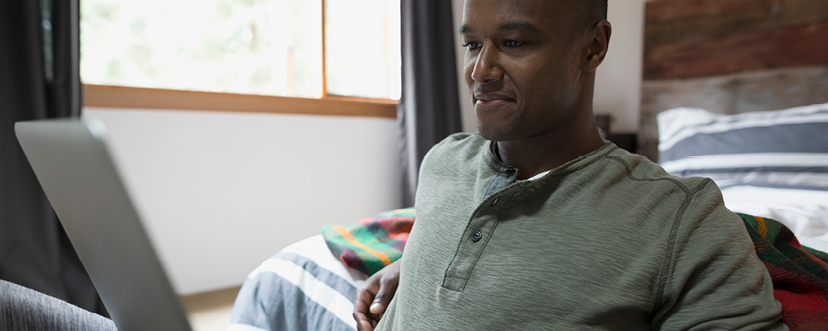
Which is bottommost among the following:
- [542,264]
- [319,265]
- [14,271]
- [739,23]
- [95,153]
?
[14,271]

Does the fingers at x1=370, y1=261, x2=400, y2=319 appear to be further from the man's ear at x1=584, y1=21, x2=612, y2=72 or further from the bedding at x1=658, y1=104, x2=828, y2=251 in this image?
the bedding at x1=658, y1=104, x2=828, y2=251

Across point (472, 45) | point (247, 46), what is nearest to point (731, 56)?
point (472, 45)

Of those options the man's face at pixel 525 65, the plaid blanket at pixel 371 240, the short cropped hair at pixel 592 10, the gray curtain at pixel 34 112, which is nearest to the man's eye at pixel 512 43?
the man's face at pixel 525 65

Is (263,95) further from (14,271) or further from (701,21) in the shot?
(701,21)

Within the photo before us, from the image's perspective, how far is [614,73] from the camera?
2.74m

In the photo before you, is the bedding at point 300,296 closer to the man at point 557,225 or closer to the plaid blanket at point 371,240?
the plaid blanket at point 371,240

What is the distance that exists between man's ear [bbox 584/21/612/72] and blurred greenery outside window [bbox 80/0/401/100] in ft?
6.08

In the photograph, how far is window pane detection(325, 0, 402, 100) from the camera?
2625 millimetres

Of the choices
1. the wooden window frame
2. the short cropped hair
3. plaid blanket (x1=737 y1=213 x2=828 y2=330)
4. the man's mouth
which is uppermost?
the short cropped hair

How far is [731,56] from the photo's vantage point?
225 centimetres

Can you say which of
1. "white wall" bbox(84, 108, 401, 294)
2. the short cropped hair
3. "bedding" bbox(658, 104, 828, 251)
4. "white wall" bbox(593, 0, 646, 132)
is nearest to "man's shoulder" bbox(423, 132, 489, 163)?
the short cropped hair

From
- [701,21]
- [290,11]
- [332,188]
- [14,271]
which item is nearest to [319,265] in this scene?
[14,271]

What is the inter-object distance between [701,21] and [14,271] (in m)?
3.03

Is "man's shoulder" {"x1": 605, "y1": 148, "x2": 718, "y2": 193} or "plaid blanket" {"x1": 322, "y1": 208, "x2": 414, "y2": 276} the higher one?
"man's shoulder" {"x1": 605, "y1": 148, "x2": 718, "y2": 193}
